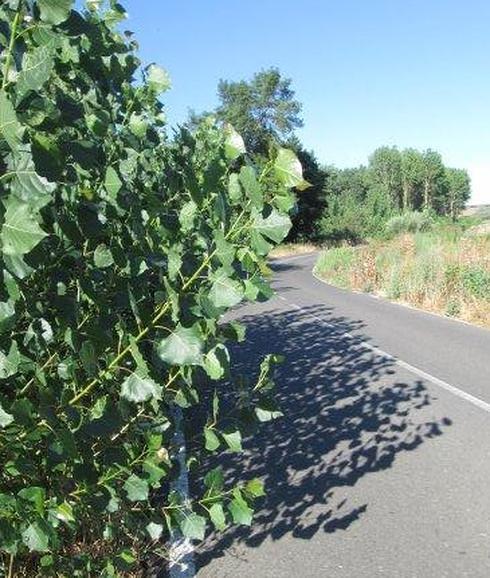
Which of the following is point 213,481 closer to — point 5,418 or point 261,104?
point 5,418

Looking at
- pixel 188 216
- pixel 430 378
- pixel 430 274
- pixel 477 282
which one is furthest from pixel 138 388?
pixel 430 274

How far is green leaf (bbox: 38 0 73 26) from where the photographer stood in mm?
1440

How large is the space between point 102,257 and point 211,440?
2.89 ft

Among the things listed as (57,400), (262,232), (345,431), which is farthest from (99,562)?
(345,431)

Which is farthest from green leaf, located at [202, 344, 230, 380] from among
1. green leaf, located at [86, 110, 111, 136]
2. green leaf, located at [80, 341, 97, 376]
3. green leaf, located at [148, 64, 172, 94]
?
green leaf, located at [148, 64, 172, 94]

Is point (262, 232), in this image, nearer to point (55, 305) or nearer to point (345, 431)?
point (55, 305)

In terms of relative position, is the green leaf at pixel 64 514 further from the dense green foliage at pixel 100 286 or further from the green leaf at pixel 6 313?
the green leaf at pixel 6 313

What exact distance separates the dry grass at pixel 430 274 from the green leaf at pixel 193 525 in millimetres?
12408

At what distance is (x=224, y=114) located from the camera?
62.2 m

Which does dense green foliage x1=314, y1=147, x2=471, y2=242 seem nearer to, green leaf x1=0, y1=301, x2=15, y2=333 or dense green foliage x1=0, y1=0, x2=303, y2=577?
dense green foliage x1=0, y1=0, x2=303, y2=577

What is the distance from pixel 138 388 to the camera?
80.7 inches

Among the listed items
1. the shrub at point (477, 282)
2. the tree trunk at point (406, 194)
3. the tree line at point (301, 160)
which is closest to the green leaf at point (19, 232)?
the shrub at point (477, 282)

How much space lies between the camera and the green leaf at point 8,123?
1.31 m

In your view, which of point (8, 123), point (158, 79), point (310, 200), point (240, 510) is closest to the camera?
point (8, 123)
